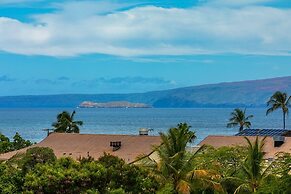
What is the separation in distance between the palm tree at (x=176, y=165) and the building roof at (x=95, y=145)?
20.9 m

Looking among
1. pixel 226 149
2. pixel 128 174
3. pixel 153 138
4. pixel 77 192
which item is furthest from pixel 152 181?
pixel 153 138

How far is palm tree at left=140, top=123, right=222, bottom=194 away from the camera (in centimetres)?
4278

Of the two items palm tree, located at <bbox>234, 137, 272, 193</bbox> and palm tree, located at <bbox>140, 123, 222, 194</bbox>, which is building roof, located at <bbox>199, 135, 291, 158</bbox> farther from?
palm tree, located at <bbox>234, 137, 272, 193</bbox>

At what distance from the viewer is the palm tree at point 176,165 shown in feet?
140

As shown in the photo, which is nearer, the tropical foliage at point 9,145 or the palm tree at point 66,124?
the tropical foliage at point 9,145

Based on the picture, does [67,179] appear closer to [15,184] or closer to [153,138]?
[15,184]

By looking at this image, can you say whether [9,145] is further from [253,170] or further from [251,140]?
[253,170]

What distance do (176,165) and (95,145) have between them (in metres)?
30.3

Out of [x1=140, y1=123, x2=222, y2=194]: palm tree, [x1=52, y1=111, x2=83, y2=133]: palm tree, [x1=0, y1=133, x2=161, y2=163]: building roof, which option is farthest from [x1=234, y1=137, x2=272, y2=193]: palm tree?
[x1=52, y1=111, x2=83, y2=133]: palm tree

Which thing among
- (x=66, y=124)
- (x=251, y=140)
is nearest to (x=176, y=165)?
(x=251, y=140)

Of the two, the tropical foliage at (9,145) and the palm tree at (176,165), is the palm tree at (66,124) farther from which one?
the palm tree at (176,165)

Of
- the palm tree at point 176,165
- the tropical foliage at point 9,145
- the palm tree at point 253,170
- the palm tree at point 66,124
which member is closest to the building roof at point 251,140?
the palm tree at point 176,165

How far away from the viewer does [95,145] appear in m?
73.3

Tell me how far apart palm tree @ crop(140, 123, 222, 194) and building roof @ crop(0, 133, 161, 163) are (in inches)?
825
